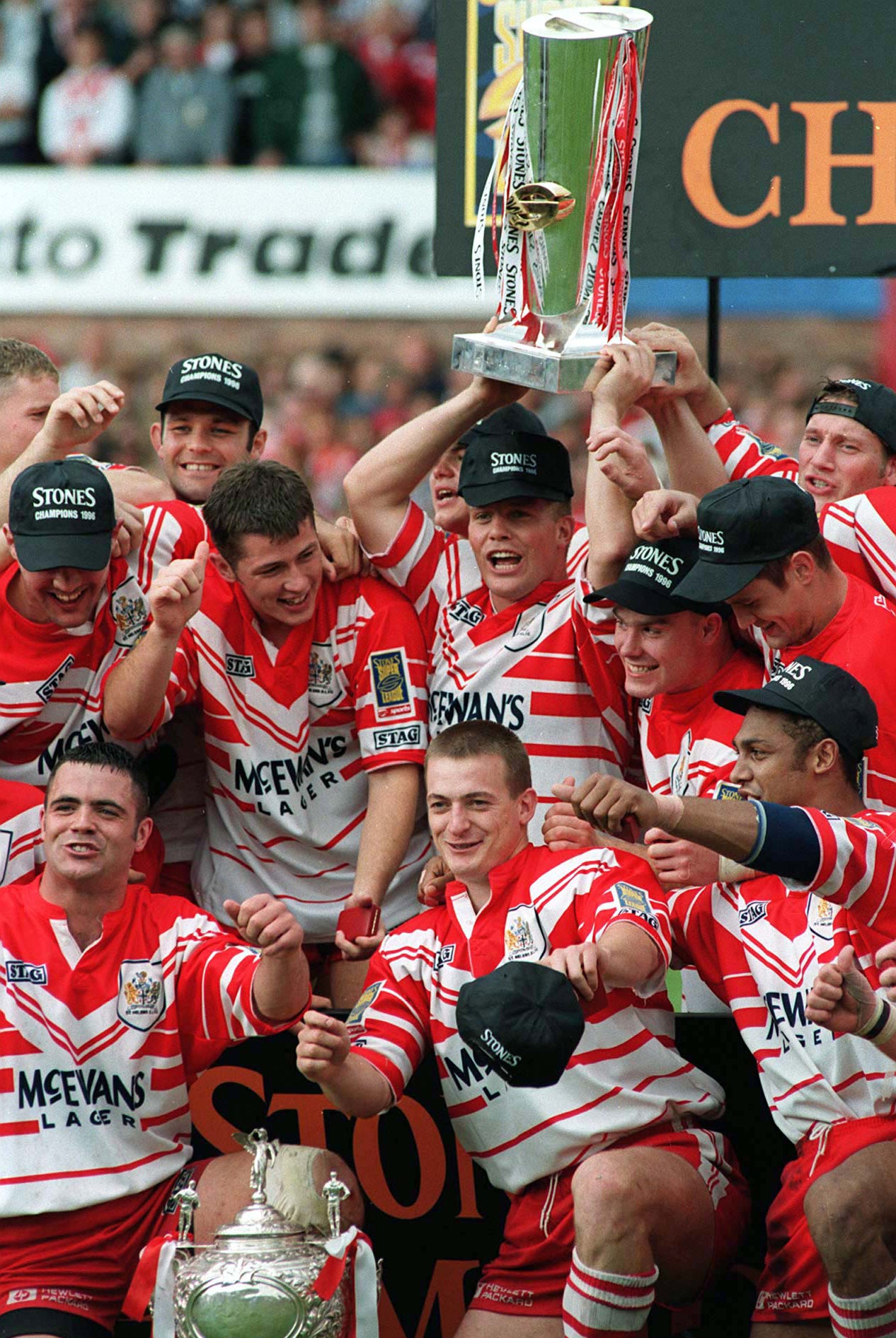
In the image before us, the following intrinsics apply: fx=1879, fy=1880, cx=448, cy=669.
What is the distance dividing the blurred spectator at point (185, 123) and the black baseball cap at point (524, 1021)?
10.8 m

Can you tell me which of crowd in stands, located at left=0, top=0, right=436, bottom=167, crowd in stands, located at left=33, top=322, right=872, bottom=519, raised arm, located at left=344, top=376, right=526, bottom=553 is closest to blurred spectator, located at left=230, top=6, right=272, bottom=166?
crowd in stands, located at left=0, top=0, right=436, bottom=167

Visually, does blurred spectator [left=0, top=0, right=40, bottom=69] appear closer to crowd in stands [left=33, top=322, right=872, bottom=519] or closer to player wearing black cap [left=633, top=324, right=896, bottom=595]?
crowd in stands [left=33, top=322, right=872, bottom=519]

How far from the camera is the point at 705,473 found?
15.2 feet

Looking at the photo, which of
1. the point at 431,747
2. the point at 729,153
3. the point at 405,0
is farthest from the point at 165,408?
the point at 405,0

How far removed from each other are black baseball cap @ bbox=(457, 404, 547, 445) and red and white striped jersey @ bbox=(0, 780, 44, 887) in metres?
1.37

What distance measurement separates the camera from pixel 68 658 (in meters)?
4.41

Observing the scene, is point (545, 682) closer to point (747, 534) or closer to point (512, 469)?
point (512, 469)

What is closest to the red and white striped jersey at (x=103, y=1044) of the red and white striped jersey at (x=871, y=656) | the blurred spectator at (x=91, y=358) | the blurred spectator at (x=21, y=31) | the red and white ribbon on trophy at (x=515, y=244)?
the red and white striped jersey at (x=871, y=656)

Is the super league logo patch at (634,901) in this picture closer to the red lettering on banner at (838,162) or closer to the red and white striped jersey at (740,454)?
the red and white striped jersey at (740,454)

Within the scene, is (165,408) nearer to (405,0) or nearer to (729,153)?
(729,153)

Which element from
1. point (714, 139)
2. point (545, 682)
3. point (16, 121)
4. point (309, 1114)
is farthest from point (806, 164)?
point (16, 121)

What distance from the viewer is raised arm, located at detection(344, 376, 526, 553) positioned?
4.52 metres

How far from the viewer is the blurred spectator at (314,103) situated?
1339cm

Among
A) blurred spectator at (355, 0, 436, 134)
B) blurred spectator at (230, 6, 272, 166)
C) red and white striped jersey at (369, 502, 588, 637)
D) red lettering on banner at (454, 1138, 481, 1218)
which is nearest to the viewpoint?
red lettering on banner at (454, 1138, 481, 1218)
